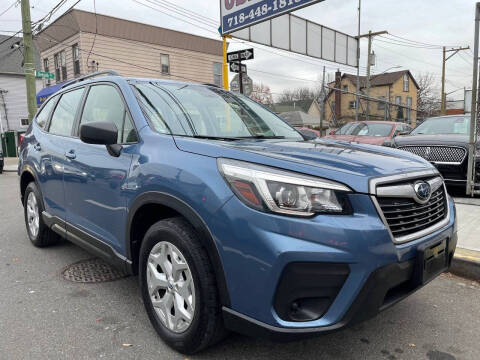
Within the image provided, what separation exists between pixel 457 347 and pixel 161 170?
2.17m

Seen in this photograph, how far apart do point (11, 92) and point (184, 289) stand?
105ft

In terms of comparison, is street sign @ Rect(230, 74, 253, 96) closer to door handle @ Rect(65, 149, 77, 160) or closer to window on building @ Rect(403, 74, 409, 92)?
door handle @ Rect(65, 149, 77, 160)

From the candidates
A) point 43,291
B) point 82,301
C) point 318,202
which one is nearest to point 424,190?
point 318,202

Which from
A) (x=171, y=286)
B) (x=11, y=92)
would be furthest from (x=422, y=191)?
(x=11, y=92)

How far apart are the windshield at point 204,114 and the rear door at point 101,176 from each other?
21cm

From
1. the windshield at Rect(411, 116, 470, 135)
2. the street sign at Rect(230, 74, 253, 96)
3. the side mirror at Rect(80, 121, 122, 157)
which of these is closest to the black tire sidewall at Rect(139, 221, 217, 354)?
the side mirror at Rect(80, 121, 122, 157)

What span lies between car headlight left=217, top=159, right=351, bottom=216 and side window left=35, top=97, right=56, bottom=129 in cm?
323

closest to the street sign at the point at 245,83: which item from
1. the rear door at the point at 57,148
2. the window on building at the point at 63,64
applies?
the rear door at the point at 57,148

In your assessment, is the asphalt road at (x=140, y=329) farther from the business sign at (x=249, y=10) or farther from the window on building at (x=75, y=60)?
the window on building at (x=75, y=60)

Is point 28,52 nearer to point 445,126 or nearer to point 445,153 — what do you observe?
point 445,126

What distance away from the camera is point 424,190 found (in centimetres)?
221

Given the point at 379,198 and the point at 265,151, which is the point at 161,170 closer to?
the point at 265,151

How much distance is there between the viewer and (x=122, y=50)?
18.9 meters

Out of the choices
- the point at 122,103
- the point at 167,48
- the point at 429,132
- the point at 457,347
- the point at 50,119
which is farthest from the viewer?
the point at 167,48
